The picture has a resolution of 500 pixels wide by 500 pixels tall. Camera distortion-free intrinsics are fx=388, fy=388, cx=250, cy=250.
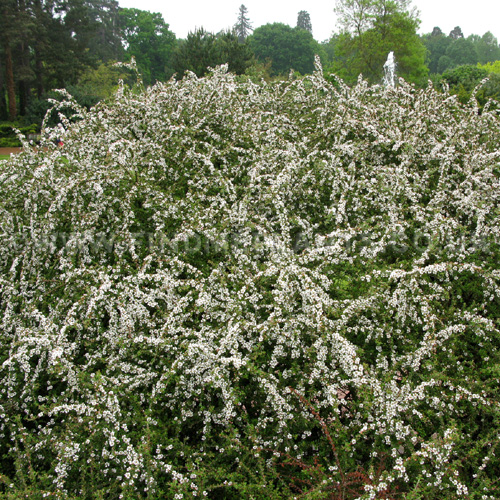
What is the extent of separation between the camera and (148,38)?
61750 millimetres

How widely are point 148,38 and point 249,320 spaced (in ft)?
231

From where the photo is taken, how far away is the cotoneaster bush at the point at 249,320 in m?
1.97

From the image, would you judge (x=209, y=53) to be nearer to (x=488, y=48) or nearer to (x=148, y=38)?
(x=148, y=38)

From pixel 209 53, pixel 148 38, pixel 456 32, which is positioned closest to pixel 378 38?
pixel 209 53

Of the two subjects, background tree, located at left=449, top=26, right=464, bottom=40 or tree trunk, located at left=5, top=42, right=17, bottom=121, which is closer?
tree trunk, located at left=5, top=42, right=17, bottom=121

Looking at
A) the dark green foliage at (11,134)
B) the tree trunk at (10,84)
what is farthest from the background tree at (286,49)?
the dark green foliage at (11,134)

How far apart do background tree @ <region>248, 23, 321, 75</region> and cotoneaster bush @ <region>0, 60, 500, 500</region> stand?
69.1 m

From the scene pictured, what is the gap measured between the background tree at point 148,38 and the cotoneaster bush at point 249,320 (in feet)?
201

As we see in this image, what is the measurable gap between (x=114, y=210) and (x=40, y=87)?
36.0 metres

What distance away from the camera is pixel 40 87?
32.4 m

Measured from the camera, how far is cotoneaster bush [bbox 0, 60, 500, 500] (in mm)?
1972

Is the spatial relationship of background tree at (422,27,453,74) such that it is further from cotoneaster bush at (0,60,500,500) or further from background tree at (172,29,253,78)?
cotoneaster bush at (0,60,500,500)

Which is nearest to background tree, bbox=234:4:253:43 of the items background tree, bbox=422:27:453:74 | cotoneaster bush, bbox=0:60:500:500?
background tree, bbox=422:27:453:74

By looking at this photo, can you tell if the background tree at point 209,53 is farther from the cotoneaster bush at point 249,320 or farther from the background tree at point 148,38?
the background tree at point 148,38
